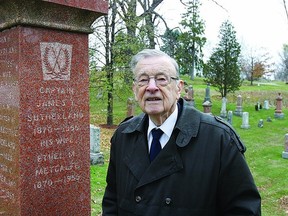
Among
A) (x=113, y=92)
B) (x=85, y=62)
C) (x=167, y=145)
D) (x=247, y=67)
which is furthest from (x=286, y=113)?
(x=247, y=67)

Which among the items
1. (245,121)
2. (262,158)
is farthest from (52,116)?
(245,121)

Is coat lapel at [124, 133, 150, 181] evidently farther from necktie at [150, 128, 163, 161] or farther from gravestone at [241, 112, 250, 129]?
gravestone at [241, 112, 250, 129]

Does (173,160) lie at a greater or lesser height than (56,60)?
lesser

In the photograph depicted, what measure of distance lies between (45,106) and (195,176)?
2106 mm

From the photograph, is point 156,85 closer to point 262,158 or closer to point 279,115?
point 262,158

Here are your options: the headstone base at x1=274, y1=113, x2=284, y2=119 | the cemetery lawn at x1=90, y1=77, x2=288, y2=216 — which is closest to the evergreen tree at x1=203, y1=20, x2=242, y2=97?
the cemetery lawn at x1=90, y1=77, x2=288, y2=216

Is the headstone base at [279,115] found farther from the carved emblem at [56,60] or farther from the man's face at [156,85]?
the man's face at [156,85]

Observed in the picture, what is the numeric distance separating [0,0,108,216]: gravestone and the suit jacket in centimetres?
165

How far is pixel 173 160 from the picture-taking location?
2.26 meters

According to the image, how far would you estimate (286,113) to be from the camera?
2152 centimetres

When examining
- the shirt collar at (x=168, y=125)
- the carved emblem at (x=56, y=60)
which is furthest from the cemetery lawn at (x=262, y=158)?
the shirt collar at (x=168, y=125)

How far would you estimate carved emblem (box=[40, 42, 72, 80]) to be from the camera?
3.78 meters

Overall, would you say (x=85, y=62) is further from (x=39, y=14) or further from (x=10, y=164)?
(x=10, y=164)

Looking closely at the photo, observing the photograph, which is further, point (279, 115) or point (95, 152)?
point (279, 115)
